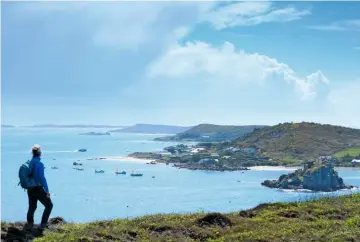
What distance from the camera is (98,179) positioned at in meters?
180

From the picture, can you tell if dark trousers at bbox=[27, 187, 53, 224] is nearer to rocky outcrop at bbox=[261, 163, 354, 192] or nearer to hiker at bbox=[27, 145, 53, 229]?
hiker at bbox=[27, 145, 53, 229]

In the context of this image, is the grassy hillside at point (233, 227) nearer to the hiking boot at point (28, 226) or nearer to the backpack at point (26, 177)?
the hiking boot at point (28, 226)

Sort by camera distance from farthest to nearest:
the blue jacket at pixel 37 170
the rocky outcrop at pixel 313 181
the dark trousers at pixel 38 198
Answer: the rocky outcrop at pixel 313 181, the dark trousers at pixel 38 198, the blue jacket at pixel 37 170

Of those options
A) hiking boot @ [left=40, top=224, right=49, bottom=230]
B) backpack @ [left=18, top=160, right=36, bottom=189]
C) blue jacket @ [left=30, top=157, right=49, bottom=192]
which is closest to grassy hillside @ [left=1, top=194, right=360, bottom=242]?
hiking boot @ [left=40, top=224, right=49, bottom=230]

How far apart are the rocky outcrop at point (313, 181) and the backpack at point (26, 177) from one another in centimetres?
15891

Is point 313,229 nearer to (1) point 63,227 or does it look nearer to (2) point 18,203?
(1) point 63,227

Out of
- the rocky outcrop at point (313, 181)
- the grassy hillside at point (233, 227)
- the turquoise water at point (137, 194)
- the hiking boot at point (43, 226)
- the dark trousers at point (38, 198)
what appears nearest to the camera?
the grassy hillside at point (233, 227)

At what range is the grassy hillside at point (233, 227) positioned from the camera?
14.4m

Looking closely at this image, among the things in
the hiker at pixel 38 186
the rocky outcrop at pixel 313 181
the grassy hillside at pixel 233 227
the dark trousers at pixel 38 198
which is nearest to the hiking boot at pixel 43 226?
the hiker at pixel 38 186

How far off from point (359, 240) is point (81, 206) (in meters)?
112

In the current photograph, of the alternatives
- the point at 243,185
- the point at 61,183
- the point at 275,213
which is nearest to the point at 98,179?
the point at 61,183

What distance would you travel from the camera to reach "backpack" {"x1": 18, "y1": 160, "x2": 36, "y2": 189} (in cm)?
1469

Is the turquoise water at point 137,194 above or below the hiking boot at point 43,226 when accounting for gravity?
below

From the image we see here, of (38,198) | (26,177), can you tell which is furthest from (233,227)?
(26,177)
